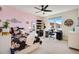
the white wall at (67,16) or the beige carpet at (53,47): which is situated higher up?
the white wall at (67,16)

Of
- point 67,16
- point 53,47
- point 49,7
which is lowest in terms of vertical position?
point 53,47

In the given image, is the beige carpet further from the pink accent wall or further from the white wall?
the pink accent wall

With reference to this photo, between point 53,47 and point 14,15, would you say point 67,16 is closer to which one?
point 53,47

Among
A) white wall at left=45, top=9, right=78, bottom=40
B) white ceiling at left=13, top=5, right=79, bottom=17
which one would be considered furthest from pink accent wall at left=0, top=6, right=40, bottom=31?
white wall at left=45, top=9, right=78, bottom=40

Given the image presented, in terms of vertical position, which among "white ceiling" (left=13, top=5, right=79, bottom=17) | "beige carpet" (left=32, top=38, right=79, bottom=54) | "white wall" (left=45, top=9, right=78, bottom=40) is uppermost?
"white ceiling" (left=13, top=5, right=79, bottom=17)

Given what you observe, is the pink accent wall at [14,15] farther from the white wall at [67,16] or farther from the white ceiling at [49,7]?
the white wall at [67,16]

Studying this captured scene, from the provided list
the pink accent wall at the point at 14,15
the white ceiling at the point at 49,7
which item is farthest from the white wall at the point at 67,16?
the pink accent wall at the point at 14,15

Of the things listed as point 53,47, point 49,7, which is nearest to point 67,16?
point 49,7

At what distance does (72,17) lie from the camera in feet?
7.27

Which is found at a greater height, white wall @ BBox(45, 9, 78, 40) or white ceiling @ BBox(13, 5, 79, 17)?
white ceiling @ BBox(13, 5, 79, 17)

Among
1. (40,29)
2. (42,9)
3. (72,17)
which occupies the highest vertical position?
(42,9)
